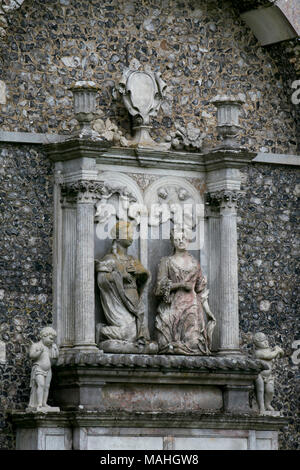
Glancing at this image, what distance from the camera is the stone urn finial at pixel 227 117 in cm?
2128

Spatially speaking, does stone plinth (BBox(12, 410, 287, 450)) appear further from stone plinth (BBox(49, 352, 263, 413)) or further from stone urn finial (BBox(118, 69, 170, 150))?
stone urn finial (BBox(118, 69, 170, 150))

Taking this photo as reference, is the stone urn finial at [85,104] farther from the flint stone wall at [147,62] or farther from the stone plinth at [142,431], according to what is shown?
the stone plinth at [142,431]

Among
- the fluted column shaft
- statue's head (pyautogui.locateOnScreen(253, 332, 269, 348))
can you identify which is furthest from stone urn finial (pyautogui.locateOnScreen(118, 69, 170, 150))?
statue's head (pyautogui.locateOnScreen(253, 332, 269, 348))

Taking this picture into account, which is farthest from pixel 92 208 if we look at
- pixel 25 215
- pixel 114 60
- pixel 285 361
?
pixel 285 361

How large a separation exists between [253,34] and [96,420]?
599 centimetres

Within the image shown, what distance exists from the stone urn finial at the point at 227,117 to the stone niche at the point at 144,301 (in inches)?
0.7

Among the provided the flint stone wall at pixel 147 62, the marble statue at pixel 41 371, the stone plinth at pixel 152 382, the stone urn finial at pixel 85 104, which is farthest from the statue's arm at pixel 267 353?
the stone urn finial at pixel 85 104

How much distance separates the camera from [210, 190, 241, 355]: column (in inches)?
828

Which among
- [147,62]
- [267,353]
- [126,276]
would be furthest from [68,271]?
[147,62]

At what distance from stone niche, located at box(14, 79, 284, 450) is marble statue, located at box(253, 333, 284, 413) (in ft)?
0.79

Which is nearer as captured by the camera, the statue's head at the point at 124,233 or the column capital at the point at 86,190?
the column capital at the point at 86,190

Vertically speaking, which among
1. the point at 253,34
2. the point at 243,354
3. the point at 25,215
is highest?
the point at 253,34
